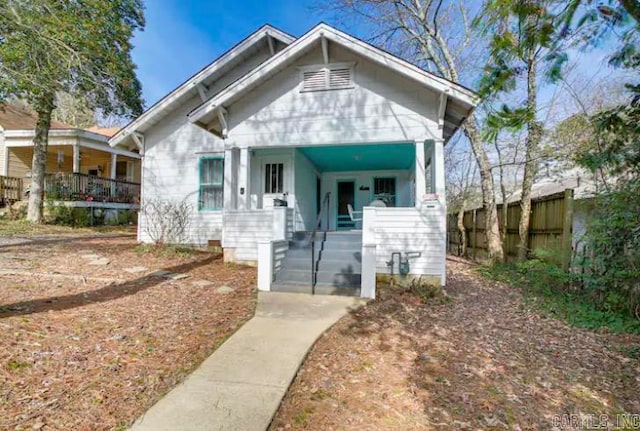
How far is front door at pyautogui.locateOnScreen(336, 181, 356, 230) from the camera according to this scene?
12352 millimetres

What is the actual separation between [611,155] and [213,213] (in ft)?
30.2

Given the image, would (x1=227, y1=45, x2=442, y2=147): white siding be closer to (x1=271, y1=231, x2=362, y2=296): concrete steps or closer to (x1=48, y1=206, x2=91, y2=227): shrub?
(x1=271, y1=231, x2=362, y2=296): concrete steps

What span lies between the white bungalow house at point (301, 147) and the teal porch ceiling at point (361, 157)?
0.05m

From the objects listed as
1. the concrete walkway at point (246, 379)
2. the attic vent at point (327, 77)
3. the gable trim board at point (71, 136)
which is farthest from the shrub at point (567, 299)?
the gable trim board at point (71, 136)

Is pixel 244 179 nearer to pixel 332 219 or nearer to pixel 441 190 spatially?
pixel 441 190

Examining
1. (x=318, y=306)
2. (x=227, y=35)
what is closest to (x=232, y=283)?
(x=318, y=306)

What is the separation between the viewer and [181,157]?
1095 cm

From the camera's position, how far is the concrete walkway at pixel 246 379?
276cm

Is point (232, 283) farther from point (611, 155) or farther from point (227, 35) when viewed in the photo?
point (227, 35)

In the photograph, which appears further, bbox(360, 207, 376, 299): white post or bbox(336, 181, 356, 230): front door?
bbox(336, 181, 356, 230): front door

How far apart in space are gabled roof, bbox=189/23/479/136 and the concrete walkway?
4.92 meters

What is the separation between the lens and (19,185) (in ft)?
52.4

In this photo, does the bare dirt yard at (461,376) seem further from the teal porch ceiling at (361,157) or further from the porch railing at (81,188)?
the porch railing at (81,188)

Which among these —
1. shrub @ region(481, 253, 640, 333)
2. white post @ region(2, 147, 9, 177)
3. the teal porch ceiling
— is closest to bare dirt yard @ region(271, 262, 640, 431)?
shrub @ region(481, 253, 640, 333)
